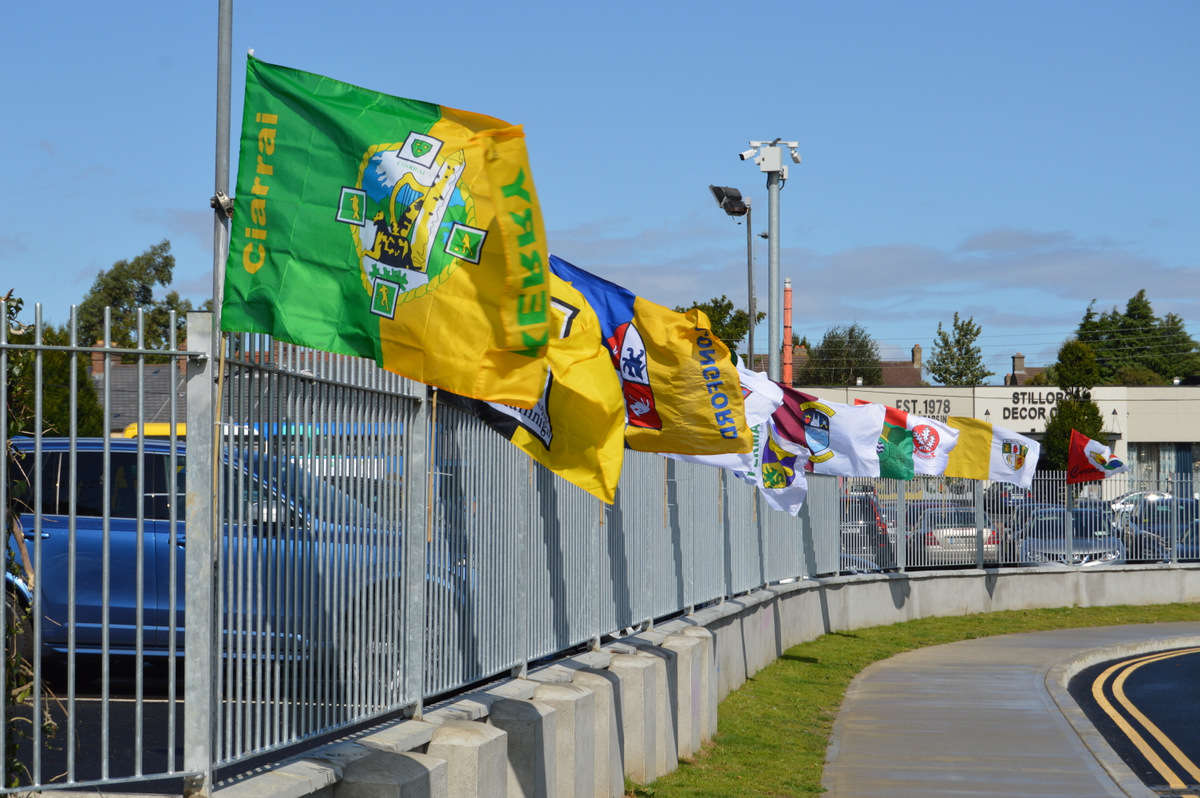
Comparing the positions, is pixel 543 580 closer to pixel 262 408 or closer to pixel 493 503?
pixel 493 503

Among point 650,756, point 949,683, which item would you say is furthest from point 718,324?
point 650,756

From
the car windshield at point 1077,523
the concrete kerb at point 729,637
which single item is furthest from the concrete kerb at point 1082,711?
the car windshield at point 1077,523

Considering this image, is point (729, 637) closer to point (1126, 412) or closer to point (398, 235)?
point (398, 235)

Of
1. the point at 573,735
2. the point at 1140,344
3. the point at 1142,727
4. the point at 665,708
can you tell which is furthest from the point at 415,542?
the point at 1140,344

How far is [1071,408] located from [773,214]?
107ft

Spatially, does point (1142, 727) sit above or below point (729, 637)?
below

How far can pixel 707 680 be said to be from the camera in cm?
1089

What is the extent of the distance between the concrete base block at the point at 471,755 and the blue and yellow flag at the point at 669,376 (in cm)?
291

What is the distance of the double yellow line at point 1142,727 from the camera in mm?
10656

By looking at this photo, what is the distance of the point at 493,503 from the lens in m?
7.44

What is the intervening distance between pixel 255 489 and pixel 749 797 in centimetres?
539

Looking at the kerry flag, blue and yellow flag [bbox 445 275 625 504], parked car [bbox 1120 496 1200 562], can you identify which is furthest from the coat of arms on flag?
the kerry flag

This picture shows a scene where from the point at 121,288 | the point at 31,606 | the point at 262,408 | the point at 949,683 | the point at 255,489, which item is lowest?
the point at 949,683

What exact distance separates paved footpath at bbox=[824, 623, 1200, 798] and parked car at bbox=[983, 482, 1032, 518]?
5.97m
